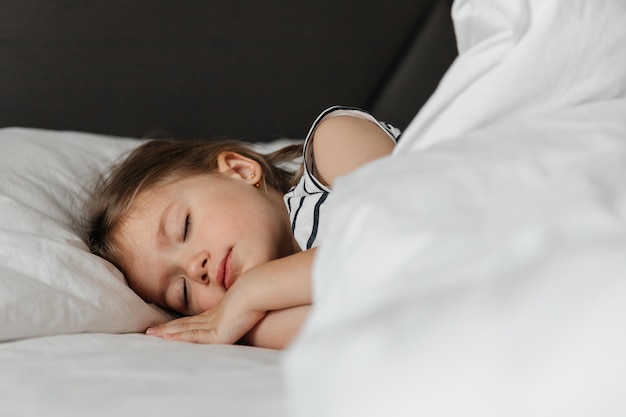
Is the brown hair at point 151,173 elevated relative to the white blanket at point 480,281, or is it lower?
lower


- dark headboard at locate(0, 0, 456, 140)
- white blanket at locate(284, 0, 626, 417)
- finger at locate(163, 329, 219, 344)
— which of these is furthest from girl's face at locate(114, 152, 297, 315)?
dark headboard at locate(0, 0, 456, 140)

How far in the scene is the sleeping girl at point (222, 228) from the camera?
100cm

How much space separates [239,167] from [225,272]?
222 mm

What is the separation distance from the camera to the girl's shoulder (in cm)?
114

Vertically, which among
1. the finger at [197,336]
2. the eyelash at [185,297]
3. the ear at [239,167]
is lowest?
the eyelash at [185,297]

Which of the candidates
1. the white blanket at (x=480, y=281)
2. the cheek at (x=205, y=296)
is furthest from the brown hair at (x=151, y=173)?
the white blanket at (x=480, y=281)

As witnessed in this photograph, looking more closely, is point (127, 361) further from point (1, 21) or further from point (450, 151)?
Result: point (1, 21)

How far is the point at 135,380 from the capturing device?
29.4 inches

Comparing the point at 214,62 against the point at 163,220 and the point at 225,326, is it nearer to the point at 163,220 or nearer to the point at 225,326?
the point at 163,220

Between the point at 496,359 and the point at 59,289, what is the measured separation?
64 cm

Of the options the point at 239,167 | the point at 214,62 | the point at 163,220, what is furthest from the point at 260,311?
the point at 214,62

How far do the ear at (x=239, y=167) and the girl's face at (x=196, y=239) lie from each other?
0.05 m

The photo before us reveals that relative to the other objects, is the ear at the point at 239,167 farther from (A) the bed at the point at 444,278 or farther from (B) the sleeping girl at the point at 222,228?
(A) the bed at the point at 444,278

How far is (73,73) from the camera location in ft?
5.31
